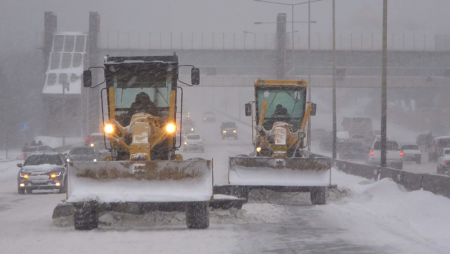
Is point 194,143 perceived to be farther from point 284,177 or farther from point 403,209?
point 403,209

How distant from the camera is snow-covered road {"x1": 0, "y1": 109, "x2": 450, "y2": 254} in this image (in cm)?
1105

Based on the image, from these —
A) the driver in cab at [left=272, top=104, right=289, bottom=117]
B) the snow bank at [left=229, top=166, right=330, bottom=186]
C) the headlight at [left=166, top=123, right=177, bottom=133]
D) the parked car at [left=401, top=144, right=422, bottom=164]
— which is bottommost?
the parked car at [left=401, top=144, right=422, bottom=164]

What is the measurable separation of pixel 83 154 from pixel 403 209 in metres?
21.9

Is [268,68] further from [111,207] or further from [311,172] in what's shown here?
[111,207]

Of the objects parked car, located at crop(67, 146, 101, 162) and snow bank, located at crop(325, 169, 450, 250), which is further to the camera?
parked car, located at crop(67, 146, 101, 162)

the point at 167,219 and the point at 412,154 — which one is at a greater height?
the point at 167,219

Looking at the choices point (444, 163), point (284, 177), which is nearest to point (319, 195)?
point (284, 177)

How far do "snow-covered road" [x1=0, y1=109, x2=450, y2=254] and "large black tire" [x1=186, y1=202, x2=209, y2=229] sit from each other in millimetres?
215

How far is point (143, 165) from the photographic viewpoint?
1266cm

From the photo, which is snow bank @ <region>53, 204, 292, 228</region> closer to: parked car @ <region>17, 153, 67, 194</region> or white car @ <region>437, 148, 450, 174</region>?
parked car @ <region>17, 153, 67, 194</region>

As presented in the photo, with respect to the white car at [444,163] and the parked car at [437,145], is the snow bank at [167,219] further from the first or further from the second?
the parked car at [437,145]

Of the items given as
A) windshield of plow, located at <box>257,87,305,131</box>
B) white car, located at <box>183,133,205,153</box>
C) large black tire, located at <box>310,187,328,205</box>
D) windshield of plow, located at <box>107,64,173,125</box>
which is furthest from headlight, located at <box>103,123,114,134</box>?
white car, located at <box>183,133,205,153</box>

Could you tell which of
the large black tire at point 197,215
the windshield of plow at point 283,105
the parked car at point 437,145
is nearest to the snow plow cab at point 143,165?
Result: the large black tire at point 197,215

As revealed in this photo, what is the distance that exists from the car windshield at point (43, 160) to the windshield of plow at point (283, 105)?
25.5ft
